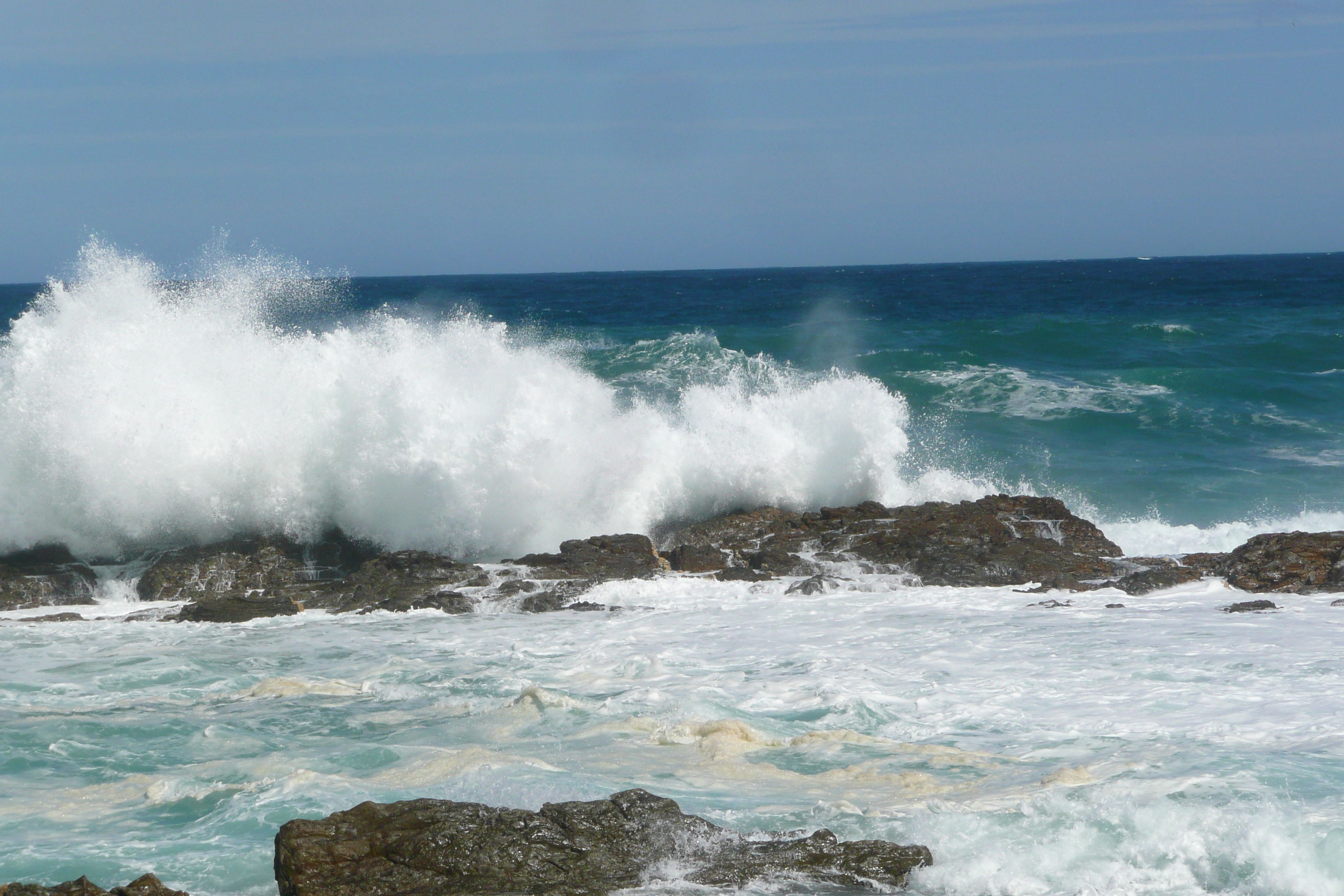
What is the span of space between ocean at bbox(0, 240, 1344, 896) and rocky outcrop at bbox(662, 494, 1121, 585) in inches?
20.9

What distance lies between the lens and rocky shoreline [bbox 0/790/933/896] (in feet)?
14.4

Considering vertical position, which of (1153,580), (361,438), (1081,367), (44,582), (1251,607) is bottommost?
(1251,607)

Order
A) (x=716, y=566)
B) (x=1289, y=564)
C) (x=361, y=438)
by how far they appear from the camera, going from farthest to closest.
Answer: (x=361, y=438)
(x=716, y=566)
(x=1289, y=564)

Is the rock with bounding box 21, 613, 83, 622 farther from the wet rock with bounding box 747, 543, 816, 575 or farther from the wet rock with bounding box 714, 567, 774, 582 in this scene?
the wet rock with bounding box 747, 543, 816, 575

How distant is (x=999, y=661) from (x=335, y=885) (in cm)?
525

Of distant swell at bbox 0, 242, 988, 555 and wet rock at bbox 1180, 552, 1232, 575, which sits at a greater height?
distant swell at bbox 0, 242, 988, 555

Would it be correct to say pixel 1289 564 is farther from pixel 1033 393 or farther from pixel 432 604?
pixel 1033 393

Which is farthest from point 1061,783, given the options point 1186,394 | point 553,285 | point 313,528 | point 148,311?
point 553,285

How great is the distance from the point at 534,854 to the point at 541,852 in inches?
1.2

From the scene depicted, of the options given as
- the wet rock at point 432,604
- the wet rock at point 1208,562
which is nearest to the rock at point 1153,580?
the wet rock at point 1208,562

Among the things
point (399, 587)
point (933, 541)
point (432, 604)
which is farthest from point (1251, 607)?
point (399, 587)

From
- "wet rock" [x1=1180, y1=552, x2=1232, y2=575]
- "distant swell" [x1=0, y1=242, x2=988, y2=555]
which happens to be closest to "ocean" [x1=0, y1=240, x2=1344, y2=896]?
"distant swell" [x1=0, y1=242, x2=988, y2=555]

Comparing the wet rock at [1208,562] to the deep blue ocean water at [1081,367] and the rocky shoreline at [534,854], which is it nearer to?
the deep blue ocean water at [1081,367]

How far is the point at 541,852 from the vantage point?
4.61m
